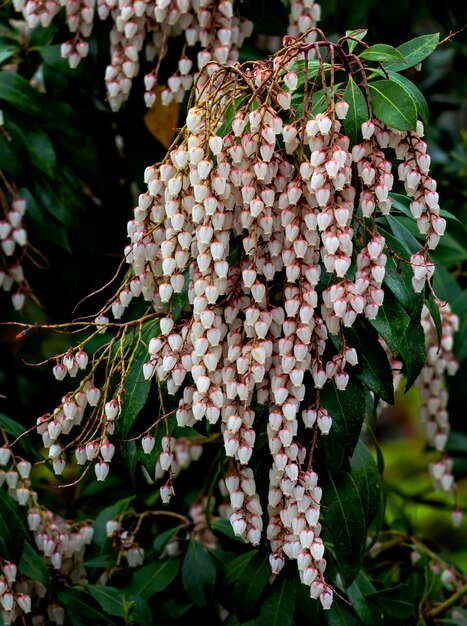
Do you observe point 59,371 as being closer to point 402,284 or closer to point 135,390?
point 135,390

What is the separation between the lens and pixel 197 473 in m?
3.50

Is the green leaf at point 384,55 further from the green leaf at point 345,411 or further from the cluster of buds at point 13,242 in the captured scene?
the cluster of buds at point 13,242

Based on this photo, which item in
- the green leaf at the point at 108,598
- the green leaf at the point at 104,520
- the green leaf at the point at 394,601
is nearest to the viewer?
the green leaf at the point at 108,598

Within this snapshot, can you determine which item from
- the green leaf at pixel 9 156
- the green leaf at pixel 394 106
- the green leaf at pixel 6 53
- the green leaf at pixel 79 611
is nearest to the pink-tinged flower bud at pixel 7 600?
the green leaf at pixel 79 611

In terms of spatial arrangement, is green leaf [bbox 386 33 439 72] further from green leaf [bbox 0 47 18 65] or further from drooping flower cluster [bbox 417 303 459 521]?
green leaf [bbox 0 47 18 65]

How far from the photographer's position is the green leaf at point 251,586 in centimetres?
256

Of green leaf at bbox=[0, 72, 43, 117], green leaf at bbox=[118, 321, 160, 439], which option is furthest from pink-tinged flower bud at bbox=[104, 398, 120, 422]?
green leaf at bbox=[0, 72, 43, 117]

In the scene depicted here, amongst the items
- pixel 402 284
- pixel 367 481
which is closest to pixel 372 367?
pixel 402 284

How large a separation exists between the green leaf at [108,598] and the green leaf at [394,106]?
148 cm

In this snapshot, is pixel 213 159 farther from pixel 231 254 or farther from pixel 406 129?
pixel 406 129

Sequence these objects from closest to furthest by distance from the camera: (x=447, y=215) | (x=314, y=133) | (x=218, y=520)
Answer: (x=314, y=133) → (x=447, y=215) → (x=218, y=520)

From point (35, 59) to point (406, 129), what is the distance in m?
1.78

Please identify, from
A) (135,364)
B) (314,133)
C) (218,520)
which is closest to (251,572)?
(218,520)

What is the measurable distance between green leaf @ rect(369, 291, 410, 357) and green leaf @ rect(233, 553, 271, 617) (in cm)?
72
